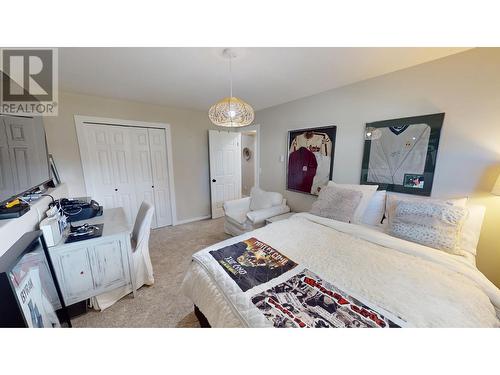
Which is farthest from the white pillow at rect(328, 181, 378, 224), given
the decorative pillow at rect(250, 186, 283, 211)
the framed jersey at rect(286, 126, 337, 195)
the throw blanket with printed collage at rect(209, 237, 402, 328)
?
the decorative pillow at rect(250, 186, 283, 211)

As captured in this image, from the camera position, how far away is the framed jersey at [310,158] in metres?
2.36

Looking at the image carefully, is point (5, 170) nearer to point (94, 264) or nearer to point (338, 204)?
point (94, 264)

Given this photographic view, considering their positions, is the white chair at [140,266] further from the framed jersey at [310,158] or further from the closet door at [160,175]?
the framed jersey at [310,158]

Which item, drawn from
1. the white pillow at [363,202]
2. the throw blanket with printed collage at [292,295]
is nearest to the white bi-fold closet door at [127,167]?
the throw blanket with printed collage at [292,295]

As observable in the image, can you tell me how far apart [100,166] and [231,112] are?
2.45m

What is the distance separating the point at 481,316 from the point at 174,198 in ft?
12.0

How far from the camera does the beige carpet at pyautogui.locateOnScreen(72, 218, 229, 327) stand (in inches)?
55.8

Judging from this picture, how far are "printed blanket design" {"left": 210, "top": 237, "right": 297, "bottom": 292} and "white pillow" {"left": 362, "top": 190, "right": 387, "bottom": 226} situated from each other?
1130 mm

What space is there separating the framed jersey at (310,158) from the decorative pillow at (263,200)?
1.13 feet

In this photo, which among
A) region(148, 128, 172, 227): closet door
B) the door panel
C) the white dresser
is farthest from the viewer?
region(148, 128, 172, 227): closet door

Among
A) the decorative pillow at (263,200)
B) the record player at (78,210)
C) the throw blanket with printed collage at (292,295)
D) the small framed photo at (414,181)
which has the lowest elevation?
the throw blanket with printed collage at (292,295)

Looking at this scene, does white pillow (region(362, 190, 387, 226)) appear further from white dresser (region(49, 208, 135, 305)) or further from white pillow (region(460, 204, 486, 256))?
white dresser (region(49, 208, 135, 305))

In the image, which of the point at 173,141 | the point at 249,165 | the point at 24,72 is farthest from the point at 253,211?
the point at 249,165
